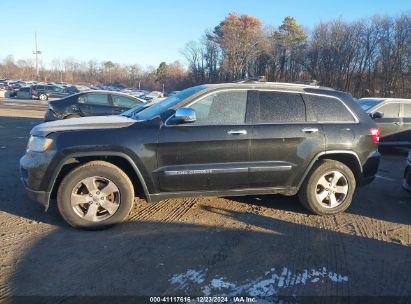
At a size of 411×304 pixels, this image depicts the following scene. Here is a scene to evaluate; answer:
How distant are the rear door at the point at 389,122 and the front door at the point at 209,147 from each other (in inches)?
281

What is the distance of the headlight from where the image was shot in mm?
4504

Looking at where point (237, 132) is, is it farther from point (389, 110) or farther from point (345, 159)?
point (389, 110)

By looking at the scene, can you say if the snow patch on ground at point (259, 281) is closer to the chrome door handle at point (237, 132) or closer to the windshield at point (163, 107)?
the chrome door handle at point (237, 132)

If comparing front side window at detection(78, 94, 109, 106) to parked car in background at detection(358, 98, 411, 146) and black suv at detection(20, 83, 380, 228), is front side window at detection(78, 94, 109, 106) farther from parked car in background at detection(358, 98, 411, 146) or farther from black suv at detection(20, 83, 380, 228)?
parked car in background at detection(358, 98, 411, 146)

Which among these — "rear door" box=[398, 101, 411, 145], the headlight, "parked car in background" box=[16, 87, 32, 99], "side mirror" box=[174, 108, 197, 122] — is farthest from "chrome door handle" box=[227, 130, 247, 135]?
"parked car in background" box=[16, 87, 32, 99]

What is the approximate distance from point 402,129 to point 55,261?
32.5 ft

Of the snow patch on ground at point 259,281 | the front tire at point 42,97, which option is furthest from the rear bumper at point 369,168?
the front tire at point 42,97

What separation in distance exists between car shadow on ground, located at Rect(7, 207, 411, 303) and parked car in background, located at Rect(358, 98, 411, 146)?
275 inches

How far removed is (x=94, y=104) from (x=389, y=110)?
892 cm

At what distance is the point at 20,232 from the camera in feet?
14.8

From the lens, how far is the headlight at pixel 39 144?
4.50 meters

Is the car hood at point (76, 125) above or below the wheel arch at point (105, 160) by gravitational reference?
above

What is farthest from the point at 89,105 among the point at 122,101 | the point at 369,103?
the point at 369,103

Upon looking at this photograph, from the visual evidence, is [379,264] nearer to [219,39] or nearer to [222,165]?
[222,165]
